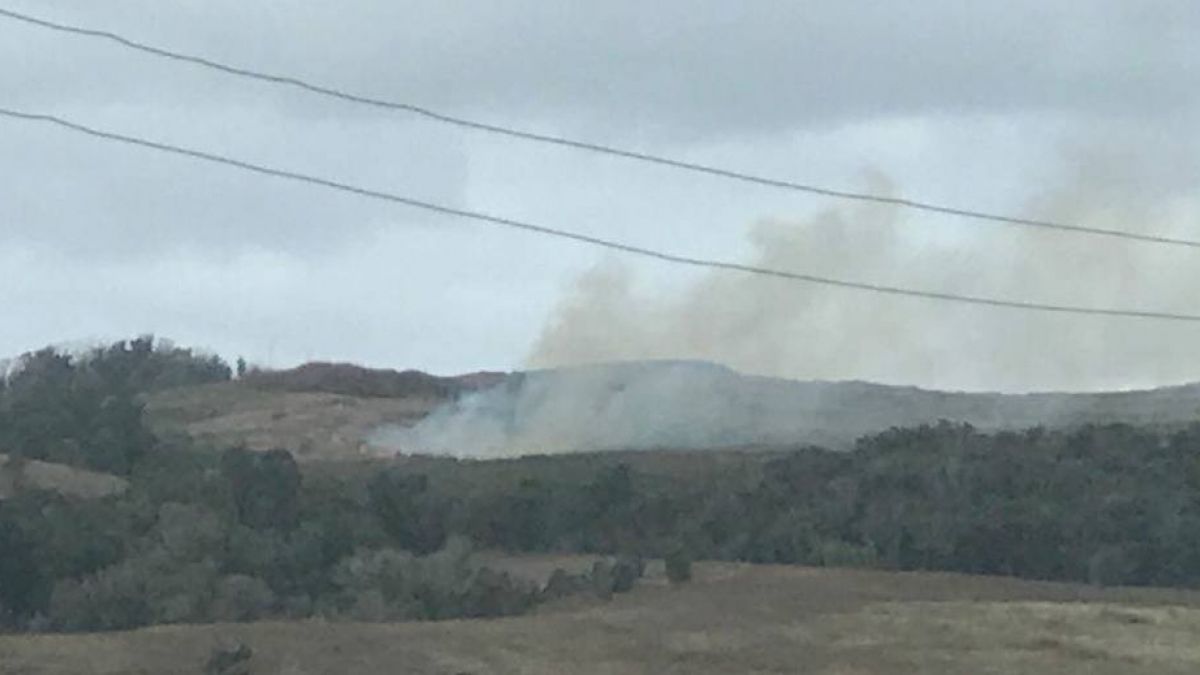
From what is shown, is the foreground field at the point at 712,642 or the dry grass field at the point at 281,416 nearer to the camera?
the foreground field at the point at 712,642

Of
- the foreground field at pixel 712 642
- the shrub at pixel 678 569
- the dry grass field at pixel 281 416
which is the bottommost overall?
the foreground field at pixel 712 642

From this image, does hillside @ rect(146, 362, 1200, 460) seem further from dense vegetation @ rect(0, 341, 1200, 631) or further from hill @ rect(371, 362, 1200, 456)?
dense vegetation @ rect(0, 341, 1200, 631)

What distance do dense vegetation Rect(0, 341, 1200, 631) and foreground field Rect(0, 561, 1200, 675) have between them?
3.70 m

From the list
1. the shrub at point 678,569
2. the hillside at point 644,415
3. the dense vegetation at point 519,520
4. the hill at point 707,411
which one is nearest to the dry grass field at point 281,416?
the hillside at point 644,415

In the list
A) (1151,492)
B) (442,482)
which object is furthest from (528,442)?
(1151,492)

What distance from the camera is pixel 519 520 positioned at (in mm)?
51938

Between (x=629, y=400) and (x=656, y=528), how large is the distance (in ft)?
85.1

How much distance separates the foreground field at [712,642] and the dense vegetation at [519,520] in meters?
3.70

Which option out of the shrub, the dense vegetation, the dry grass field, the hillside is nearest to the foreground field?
the shrub

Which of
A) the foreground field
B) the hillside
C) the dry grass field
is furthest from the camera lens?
the dry grass field

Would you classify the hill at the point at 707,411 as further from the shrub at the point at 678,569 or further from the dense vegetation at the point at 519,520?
the shrub at the point at 678,569

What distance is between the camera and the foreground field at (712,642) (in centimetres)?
3291

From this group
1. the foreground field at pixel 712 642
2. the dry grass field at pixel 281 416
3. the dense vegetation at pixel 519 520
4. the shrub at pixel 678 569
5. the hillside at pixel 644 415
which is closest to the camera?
the foreground field at pixel 712 642

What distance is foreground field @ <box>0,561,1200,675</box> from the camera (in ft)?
108
